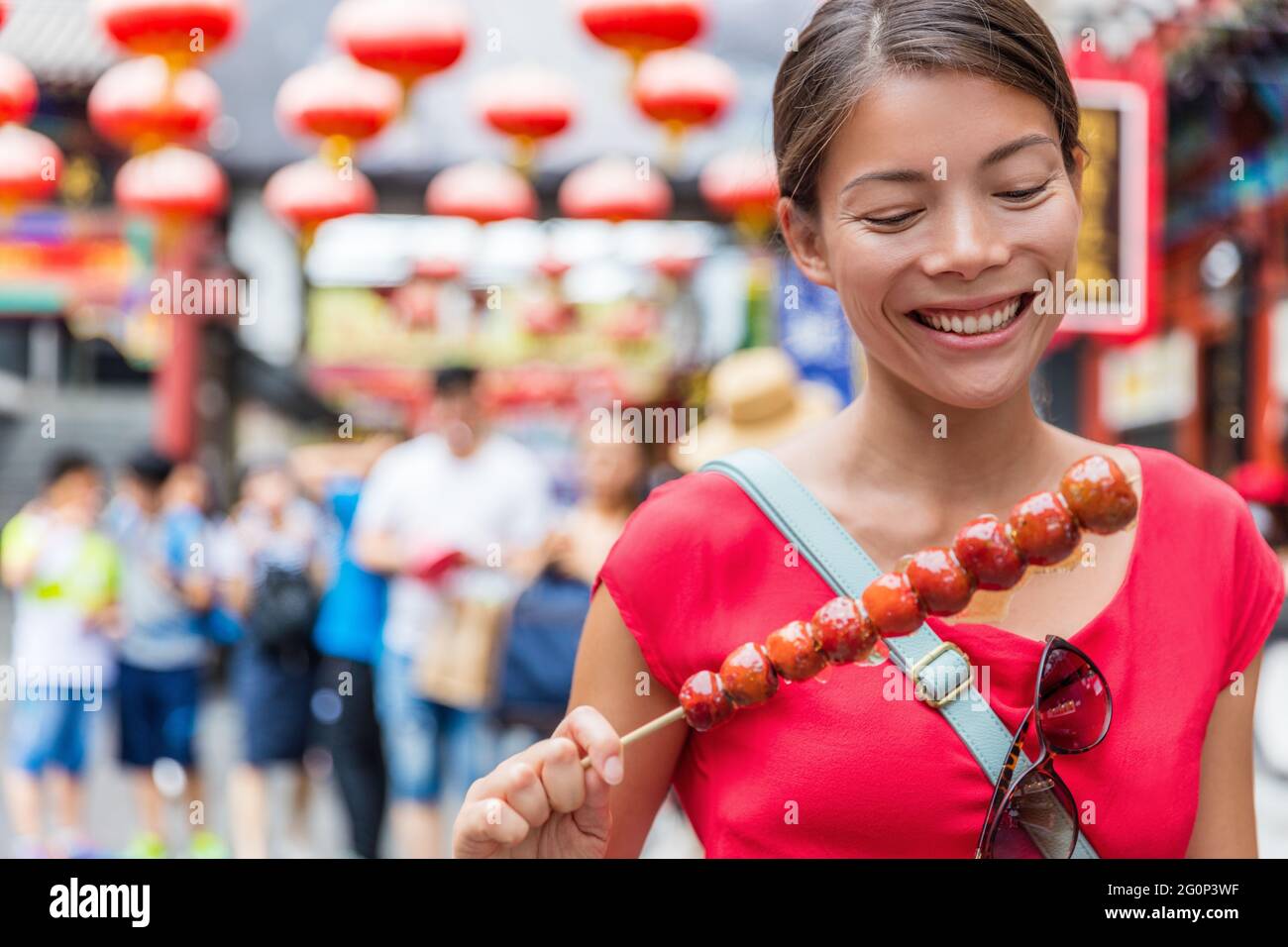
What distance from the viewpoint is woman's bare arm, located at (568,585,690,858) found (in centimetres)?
133

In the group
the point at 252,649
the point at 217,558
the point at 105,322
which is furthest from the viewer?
the point at 105,322

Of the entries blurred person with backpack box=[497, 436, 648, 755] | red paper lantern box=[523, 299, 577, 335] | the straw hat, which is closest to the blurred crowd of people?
blurred person with backpack box=[497, 436, 648, 755]

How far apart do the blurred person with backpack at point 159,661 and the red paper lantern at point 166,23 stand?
198 centimetres

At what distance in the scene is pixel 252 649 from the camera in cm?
518

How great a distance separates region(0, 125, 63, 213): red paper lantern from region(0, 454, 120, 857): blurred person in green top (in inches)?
56.6

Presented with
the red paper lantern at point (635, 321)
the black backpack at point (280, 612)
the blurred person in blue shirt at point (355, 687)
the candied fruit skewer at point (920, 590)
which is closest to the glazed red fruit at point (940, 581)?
the candied fruit skewer at point (920, 590)

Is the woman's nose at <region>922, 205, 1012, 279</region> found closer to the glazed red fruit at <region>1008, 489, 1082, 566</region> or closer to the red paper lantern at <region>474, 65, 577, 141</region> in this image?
the glazed red fruit at <region>1008, 489, 1082, 566</region>

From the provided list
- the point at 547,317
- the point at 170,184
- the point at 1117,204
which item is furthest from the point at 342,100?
the point at 547,317

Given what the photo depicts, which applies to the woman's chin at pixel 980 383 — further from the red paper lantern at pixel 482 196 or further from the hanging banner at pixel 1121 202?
the red paper lantern at pixel 482 196

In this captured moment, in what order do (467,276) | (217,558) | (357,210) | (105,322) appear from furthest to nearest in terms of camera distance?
1. (467,276)
2. (105,322)
3. (357,210)
4. (217,558)

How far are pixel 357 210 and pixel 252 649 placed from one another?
300cm

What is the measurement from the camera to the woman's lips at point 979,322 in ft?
4.12
